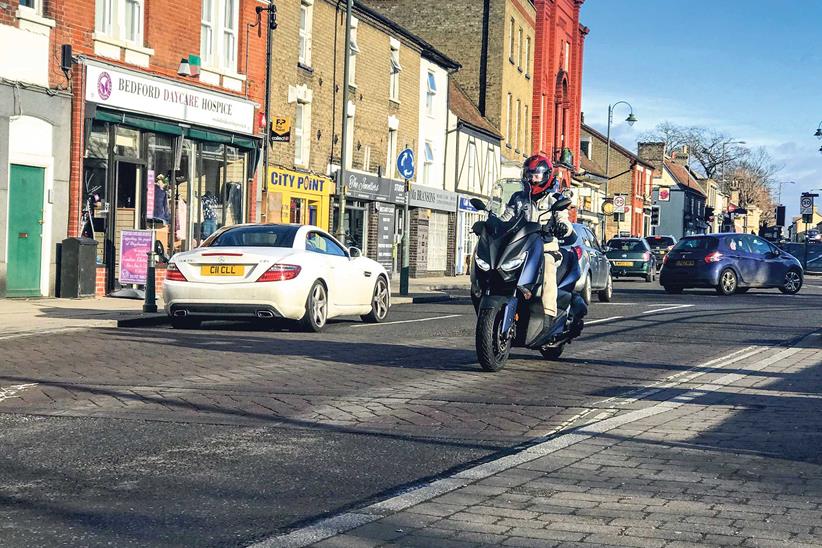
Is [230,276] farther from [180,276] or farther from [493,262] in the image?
[493,262]

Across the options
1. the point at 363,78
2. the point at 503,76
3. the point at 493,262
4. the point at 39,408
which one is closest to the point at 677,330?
the point at 493,262

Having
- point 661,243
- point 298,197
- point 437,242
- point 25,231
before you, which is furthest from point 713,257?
point 661,243

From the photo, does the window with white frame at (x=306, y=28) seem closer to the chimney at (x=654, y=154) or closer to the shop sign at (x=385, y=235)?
the shop sign at (x=385, y=235)

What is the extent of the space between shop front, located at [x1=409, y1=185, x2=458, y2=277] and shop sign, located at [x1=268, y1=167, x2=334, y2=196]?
761cm

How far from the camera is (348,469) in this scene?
A: 5.98 metres

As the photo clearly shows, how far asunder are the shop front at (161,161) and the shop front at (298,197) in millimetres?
1106

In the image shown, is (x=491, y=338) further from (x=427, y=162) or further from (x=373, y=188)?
(x=427, y=162)

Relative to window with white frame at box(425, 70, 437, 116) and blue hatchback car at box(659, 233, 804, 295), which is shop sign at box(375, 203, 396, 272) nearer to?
window with white frame at box(425, 70, 437, 116)

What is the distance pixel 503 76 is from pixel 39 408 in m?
43.6

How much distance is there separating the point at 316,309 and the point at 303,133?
655 inches

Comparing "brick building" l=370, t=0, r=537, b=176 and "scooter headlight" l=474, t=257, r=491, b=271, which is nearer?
"scooter headlight" l=474, t=257, r=491, b=271

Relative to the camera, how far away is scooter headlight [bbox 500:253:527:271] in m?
10.4

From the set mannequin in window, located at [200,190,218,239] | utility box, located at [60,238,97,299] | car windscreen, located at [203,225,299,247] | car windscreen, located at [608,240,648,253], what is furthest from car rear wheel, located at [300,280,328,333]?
car windscreen, located at [608,240,648,253]

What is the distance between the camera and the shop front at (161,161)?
71.0 ft
